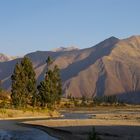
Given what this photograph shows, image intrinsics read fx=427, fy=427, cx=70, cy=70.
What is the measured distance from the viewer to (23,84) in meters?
135

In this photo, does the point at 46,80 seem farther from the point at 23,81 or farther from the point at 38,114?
the point at 38,114

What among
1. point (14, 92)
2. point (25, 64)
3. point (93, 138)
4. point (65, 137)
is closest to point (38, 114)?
point (14, 92)

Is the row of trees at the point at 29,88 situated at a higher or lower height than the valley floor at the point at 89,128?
higher

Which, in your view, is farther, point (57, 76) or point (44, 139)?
point (57, 76)

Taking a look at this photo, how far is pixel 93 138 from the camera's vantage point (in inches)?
1318

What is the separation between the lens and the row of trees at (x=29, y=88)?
436ft

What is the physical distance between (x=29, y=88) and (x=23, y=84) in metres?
5.87

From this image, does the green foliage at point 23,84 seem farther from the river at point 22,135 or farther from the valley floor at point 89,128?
the river at point 22,135

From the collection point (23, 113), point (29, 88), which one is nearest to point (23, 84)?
point (29, 88)

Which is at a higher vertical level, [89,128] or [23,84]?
[23,84]

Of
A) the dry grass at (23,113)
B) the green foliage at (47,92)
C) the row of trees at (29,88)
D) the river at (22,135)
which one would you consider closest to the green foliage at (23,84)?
the row of trees at (29,88)

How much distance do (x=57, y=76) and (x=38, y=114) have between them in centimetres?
4124

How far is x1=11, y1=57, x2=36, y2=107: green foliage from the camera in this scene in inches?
5192

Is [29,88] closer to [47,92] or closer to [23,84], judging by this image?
[23,84]
